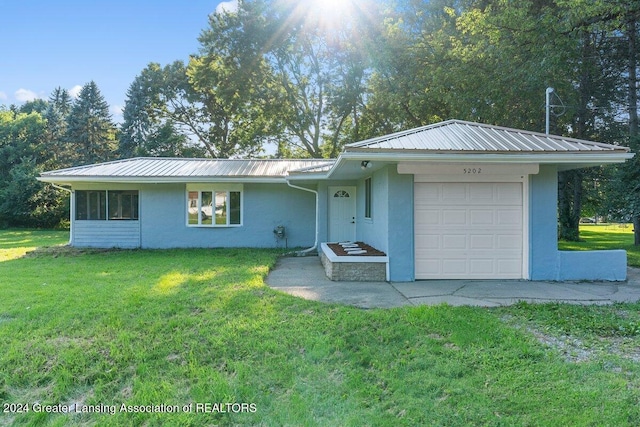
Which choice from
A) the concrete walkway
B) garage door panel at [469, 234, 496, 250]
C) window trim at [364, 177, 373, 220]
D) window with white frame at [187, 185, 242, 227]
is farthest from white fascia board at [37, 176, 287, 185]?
garage door panel at [469, 234, 496, 250]

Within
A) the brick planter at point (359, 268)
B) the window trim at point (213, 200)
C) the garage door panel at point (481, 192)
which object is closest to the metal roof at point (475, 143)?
the garage door panel at point (481, 192)

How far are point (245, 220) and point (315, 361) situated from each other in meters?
9.45

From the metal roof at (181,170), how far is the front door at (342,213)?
994 millimetres

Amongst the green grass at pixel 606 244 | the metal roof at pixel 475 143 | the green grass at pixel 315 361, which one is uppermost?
the metal roof at pixel 475 143

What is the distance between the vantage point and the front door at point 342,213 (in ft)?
41.1

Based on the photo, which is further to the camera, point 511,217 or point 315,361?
point 511,217

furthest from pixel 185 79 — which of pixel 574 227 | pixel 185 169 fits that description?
pixel 574 227

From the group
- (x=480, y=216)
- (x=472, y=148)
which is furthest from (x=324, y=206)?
(x=472, y=148)

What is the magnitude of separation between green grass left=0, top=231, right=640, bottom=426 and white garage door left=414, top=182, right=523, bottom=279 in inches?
91.2

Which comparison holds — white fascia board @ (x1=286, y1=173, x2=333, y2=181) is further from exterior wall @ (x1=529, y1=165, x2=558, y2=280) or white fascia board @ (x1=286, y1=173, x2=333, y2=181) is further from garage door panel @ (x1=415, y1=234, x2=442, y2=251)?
exterior wall @ (x1=529, y1=165, x2=558, y2=280)

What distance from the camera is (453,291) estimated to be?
654cm

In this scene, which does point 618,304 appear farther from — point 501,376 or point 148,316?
point 148,316

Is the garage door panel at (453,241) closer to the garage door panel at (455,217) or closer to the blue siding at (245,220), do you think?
the garage door panel at (455,217)

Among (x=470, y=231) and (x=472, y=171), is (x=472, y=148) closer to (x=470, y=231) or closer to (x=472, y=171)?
(x=472, y=171)
